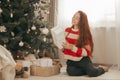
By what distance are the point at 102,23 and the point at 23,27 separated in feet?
3.24

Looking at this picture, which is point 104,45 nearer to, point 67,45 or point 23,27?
point 67,45

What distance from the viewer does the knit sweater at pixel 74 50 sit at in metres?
2.61

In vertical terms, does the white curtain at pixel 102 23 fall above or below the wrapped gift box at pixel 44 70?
above

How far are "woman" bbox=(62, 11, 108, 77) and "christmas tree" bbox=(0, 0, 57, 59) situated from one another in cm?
32

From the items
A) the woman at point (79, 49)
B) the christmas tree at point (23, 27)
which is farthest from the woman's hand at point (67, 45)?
the christmas tree at point (23, 27)

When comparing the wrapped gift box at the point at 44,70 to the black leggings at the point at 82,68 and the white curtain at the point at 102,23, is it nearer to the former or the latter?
the black leggings at the point at 82,68

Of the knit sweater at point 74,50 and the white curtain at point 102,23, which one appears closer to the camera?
the knit sweater at point 74,50

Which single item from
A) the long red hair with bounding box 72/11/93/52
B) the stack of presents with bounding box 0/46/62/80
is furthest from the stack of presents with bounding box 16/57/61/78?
the long red hair with bounding box 72/11/93/52

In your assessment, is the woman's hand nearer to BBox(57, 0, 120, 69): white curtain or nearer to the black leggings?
the black leggings

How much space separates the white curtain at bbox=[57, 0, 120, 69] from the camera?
3.06m

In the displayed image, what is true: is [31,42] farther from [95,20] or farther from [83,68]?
[95,20]

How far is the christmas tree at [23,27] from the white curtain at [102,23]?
41 centimetres

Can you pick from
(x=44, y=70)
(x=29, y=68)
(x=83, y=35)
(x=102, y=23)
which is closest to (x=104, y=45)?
(x=102, y=23)

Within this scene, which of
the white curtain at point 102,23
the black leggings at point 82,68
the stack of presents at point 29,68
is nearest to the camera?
the stack of presents at point 29,68
